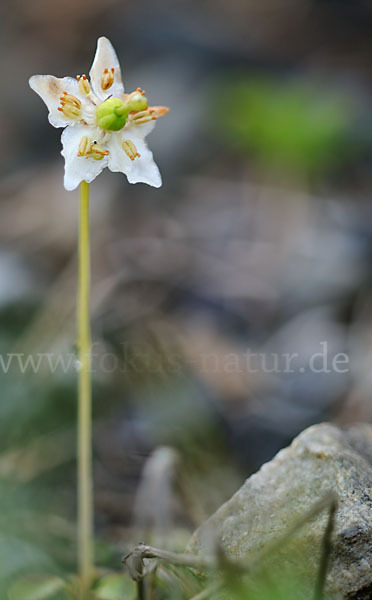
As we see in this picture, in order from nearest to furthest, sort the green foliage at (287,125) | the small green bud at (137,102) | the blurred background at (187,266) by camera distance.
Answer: the small green bud at (137,102), the blurred background at (187,266), the green foliage at (287,125)

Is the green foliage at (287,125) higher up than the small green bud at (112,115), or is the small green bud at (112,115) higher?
the green foliage at (287,125)

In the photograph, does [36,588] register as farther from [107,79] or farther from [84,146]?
[107,79]

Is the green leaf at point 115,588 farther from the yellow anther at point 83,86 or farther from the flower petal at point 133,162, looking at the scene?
the yellow anther at point 83,86

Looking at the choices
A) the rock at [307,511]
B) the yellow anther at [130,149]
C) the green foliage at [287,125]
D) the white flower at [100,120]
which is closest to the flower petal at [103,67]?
the white flower at [100,120]

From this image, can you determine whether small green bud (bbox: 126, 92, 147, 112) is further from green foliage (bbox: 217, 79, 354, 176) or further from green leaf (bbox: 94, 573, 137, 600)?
green foliage (bbox: 217, 79, 354, 176)

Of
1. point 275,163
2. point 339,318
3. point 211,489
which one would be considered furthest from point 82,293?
point 275,163
